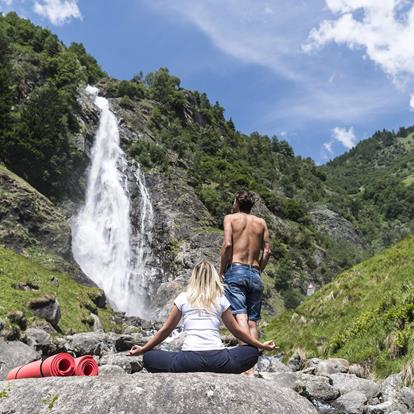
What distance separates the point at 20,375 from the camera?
5.61m

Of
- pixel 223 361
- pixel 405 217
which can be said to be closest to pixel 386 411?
pixel 223 361

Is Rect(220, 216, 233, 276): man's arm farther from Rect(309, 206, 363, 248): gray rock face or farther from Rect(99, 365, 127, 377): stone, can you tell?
Rect(309, 206, 363, 248): gray rock face

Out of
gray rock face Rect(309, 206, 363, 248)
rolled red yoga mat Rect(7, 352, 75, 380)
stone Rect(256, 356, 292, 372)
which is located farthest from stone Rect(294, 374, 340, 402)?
gray rock face Rect(309, 206, 363, 248)

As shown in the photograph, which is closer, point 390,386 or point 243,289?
point 243,289

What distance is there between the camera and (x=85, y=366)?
5.46 meters

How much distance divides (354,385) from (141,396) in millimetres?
9468

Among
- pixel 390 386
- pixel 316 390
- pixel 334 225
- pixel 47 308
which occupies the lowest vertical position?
pixel 316 390

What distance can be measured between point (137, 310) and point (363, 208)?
10723cm

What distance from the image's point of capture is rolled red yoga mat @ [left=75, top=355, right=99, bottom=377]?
5375 mm

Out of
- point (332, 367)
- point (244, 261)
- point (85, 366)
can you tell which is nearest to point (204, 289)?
point (85, 366)

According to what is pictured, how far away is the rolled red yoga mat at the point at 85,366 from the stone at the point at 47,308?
47.5ft

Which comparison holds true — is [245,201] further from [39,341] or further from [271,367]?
[39,341]

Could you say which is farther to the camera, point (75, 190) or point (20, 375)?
point (75, 190)

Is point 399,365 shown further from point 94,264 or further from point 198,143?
point 198,143
